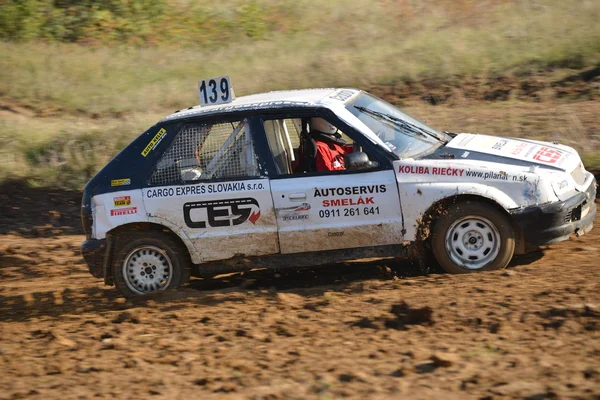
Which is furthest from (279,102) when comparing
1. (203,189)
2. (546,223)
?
(546,223)

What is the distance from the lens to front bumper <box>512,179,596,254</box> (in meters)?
6.50

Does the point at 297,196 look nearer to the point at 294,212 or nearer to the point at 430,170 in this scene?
the point at 294,212

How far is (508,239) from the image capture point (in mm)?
6621

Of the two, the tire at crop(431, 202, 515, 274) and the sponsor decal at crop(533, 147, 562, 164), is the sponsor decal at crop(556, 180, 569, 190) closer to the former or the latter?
the sponsor decal at crop(533, 147, 562, 164)

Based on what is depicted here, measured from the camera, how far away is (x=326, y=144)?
7230 millimetres

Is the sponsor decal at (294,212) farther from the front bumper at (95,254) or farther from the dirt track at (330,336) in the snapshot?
the front bumper at (95,254)

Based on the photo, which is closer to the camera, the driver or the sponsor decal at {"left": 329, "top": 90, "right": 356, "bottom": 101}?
the driver

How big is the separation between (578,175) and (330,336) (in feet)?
8.94

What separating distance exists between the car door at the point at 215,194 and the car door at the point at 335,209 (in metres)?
0.13

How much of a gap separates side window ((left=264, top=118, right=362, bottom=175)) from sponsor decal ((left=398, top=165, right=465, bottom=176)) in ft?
1.83

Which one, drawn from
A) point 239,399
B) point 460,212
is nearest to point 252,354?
point 239,399

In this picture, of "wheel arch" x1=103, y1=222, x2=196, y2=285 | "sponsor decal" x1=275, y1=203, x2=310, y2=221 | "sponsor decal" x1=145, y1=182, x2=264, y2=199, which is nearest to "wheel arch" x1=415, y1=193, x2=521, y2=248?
"sponsor decal" x1=275, y1=203, x2=310, y2=221

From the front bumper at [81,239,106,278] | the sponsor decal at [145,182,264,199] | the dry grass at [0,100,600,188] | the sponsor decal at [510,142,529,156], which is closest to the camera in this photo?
the sponsor decal at [510,142,529,156]

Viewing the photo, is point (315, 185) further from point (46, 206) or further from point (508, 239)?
point (46, 206)
